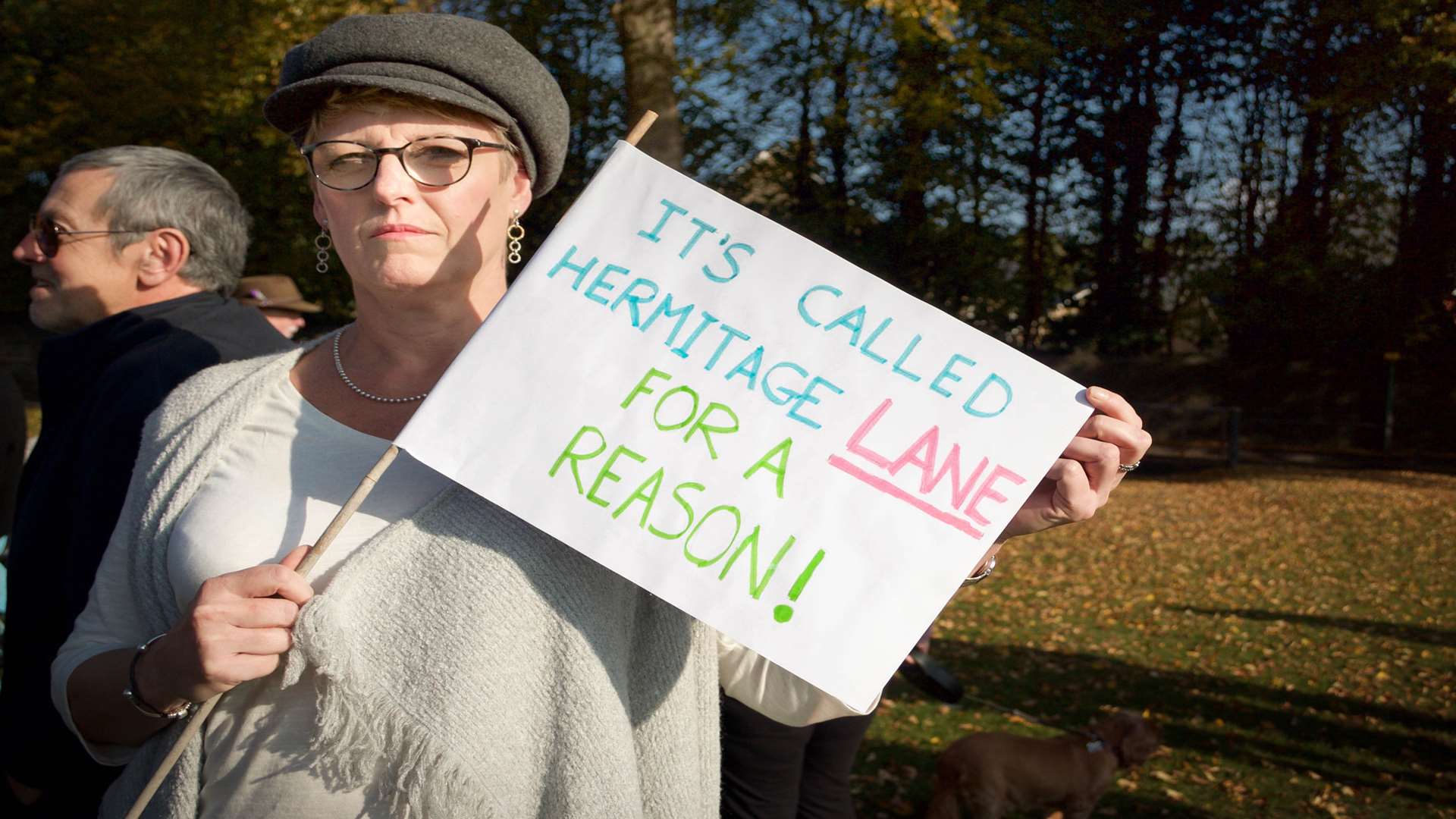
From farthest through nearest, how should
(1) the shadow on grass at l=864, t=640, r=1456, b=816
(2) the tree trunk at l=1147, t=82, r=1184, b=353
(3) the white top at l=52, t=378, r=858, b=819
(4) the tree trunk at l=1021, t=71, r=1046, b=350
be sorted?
(4) the tree trunk at l=1021, t=71, r=1046, b=350
(2) the tree trunk at l=1147, t=82, r=1184, b=353
(1) the shadow on grass at l=864, t=640, r=1456, b=816
(3) the white top at l=52, t=378, r=858, b=819

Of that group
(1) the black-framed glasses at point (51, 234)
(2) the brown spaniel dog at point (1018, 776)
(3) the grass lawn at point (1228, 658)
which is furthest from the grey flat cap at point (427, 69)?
(3) the grass lawn at point (1228, 658)

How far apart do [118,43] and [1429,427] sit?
70.5ft

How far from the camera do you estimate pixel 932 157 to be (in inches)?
725

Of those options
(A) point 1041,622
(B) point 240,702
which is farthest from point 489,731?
(A) point 1041,622

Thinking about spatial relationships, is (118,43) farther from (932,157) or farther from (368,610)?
(368,610)

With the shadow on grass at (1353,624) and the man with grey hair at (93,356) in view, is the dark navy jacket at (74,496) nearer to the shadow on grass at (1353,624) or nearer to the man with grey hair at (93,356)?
the man with grey hair at (93,356)

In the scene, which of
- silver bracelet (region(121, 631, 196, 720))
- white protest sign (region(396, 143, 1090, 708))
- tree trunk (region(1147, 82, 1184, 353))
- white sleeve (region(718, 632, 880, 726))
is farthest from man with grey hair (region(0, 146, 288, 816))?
tree trunk (region(1147, 82, 1184, 353))

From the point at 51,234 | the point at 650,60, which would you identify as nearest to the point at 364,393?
the point at 51,234

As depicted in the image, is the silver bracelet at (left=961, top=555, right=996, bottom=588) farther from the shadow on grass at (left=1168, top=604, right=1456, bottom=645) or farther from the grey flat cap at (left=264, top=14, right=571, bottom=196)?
the shadow on grass at (left=1168, top=604, right=1456, bottom=645)

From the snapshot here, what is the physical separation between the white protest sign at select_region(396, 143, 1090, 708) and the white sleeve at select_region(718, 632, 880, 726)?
0.23 metres

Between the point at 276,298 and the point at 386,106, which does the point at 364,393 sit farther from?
the point at 276,298

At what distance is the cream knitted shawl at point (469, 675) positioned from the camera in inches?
56.3

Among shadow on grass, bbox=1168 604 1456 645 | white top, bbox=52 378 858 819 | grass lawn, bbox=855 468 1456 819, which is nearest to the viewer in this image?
white top, bbox=52 378 858 819

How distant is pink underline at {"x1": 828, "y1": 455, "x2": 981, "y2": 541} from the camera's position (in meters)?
1.42
